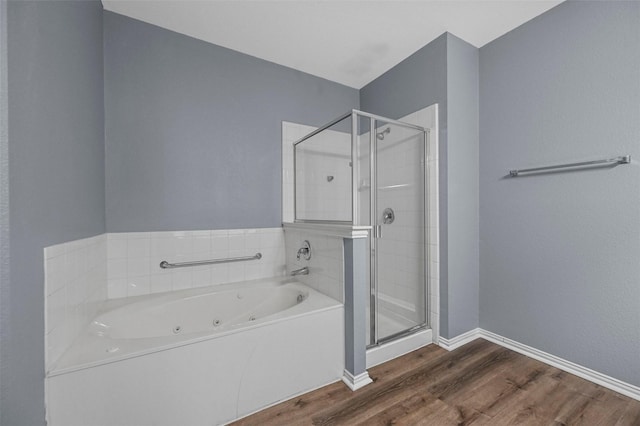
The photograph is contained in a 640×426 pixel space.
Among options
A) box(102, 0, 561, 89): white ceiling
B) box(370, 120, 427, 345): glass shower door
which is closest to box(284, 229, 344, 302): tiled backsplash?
box(370, 120, 427, 345): glass shower door

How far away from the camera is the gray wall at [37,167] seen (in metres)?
0.80

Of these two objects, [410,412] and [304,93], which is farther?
[304,93]

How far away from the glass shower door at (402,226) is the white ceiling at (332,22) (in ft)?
2.45

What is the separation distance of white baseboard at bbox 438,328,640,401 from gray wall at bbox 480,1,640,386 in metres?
0.04

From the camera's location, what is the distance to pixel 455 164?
2020 millimetres

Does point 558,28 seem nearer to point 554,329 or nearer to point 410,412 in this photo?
point 554,329

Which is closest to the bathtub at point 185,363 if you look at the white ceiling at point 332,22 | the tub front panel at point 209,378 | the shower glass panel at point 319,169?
the tub front panel at point 209,378

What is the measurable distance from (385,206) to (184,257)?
5.48 feet

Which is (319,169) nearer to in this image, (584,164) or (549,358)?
(584,164)

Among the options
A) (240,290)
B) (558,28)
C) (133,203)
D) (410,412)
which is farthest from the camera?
(240,290)

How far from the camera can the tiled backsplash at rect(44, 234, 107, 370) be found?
1014 mm

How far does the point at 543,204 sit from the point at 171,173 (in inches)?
109

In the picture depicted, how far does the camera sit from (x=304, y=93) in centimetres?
259

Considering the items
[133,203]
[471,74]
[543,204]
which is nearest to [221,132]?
[133,203]
